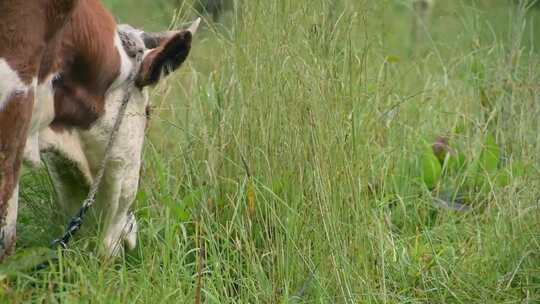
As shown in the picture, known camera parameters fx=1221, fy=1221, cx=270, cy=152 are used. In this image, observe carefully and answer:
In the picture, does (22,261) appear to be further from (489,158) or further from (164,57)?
(489,158)

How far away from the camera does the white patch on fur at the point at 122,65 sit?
3.82 m

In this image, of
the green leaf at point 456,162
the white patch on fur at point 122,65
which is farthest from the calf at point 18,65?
the green leaf at point 456,162

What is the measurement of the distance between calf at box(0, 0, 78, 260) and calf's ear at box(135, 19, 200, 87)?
56 cm

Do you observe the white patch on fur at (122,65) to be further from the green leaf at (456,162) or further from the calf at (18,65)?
the green leaf at (456,162)

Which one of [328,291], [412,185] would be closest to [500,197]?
[412,185]

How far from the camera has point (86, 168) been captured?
3877 mm

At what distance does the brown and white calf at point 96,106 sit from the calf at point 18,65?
84 millimetres

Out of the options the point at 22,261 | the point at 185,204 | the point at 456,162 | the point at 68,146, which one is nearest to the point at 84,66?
the point at 68,146

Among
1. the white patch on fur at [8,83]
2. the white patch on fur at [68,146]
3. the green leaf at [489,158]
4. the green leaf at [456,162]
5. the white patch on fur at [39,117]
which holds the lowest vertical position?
the green leaf at [456,162]

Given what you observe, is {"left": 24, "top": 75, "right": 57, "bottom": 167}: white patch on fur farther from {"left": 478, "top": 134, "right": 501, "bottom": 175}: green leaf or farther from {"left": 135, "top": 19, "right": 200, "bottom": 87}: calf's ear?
{"left": 478, "top": 134, "right": 501, "bottom": 175}: green leaf

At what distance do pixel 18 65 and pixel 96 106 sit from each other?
57 centimetres

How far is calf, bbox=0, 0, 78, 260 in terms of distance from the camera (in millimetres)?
3189

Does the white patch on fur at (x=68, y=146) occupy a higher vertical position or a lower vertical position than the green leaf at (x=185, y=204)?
higher

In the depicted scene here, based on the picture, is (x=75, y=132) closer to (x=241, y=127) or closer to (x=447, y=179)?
(x=241, y=127)
